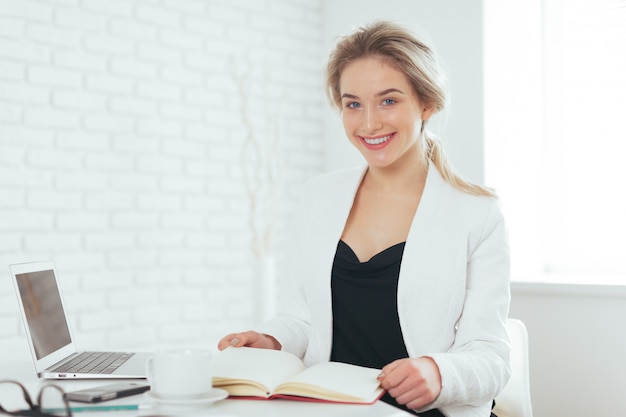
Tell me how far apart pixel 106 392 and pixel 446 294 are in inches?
30.5

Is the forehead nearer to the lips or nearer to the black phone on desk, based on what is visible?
the lips

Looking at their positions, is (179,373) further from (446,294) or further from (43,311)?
(446,294)

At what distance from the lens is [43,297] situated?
155 centimetres

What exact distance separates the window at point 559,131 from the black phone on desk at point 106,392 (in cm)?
159

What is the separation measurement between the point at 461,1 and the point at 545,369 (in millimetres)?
1395

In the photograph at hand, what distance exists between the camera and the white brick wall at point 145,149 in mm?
2643

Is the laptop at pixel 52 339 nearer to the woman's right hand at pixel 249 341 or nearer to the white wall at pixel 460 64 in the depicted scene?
the woman's right hand at pixel 249 341

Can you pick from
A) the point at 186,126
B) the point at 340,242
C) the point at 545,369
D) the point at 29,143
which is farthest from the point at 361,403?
the point at 186,126

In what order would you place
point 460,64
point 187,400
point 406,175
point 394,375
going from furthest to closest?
point 460,64, point 406,175, point 394,375, point 187,400

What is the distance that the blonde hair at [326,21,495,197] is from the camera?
1.74 m

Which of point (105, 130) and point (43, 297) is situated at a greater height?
point (105, 130)

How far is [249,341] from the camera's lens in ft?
5.34

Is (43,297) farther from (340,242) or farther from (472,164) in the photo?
(472,164)

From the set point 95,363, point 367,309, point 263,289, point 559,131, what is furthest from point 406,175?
point 263,289
